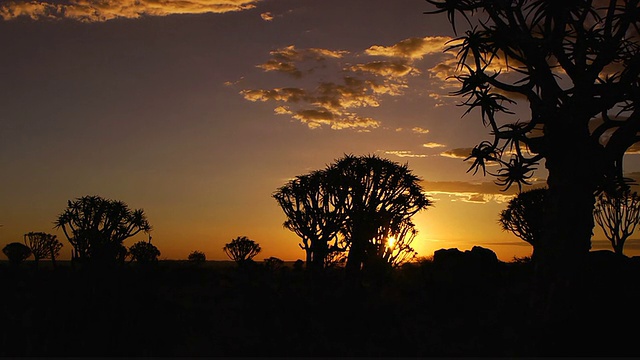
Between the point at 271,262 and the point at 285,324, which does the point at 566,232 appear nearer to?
the point at 285,324

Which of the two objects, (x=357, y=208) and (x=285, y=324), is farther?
(x=357, y=208)

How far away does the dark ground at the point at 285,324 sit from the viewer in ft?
29.8

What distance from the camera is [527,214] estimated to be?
34.8m

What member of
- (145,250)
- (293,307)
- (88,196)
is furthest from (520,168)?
(145,250)

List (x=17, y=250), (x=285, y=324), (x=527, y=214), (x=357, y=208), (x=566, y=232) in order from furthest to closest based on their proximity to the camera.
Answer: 1. (x=17, y=250)
2. (x=527, y=214)
3. (x=357, y=208)
4. (x=285, y=324)
5. (x=566, y=232)

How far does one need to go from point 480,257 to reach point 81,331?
46.2ft

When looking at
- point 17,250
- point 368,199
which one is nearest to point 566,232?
point 368,199

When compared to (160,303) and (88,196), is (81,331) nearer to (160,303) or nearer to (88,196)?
(160,303)

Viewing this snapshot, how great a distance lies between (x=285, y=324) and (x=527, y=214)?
92.5ft

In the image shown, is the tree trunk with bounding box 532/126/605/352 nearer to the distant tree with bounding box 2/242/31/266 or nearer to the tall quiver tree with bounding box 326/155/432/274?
the tall quiver tree with bounding box 326/155/432/274

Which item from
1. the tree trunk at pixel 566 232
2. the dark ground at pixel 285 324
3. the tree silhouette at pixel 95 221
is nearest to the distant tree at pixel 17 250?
the tree silhouette at pixel 95 221

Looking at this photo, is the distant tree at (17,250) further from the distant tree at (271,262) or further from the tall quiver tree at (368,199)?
the tall quiver tree at (368,199)

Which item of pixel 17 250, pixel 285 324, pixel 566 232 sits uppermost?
pixel 17 250

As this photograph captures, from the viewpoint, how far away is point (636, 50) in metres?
11.4
